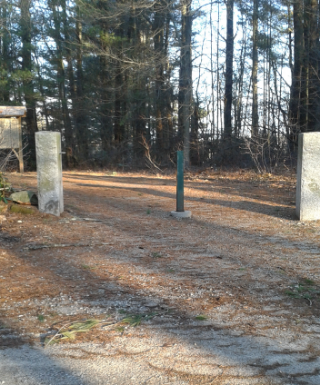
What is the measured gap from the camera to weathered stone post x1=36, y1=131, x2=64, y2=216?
7254 millimetres

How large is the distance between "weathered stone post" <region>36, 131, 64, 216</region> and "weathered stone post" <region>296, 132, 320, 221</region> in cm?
441

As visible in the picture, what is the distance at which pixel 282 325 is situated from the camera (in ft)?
11.8

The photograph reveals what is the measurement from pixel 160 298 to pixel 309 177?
4.57 meters

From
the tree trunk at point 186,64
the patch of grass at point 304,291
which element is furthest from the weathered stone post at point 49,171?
the tree trunk at point 186,64

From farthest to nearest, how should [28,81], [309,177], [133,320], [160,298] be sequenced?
1. [28,81]
2. [309,177]
3. [160,298]
4. [133,320]

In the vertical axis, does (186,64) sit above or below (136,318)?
above

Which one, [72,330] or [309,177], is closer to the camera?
[72,330]

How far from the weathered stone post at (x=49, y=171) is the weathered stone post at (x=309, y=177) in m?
4.41

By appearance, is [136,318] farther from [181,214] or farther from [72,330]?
[181,214]

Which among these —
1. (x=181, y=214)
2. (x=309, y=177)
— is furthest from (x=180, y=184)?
(x=309, y=177)

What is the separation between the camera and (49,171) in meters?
7.32

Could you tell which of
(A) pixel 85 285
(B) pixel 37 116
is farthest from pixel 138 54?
(A) pixel 85 285

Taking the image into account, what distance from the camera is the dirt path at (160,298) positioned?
2953 millimetres

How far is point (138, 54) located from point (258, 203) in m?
14.1
